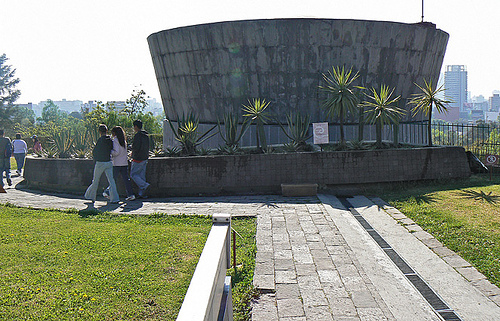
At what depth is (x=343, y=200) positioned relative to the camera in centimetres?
1061

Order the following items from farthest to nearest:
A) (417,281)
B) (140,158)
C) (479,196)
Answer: (140,158) → (479,196) → (417,281)

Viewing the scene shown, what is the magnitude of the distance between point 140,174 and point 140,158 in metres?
0.40

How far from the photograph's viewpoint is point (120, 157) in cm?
1044

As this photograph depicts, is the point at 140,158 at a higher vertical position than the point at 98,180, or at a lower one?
higher

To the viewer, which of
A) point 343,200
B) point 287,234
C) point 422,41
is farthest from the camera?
point 422,41

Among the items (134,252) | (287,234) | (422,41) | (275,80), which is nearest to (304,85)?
(275,80)

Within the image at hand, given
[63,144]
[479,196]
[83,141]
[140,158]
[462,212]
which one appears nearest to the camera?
[462,212]

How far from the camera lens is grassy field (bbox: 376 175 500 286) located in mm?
6324

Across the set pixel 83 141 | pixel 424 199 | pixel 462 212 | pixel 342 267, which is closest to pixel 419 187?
pixel 424 199

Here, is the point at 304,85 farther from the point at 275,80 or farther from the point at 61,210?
the point at 61,210

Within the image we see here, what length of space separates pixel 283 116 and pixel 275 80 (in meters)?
1.18

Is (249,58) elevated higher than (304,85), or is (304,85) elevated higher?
(249,58)

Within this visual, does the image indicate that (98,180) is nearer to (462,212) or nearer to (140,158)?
(140,158)

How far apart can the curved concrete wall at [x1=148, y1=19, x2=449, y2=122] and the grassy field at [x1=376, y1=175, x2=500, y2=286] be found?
4.83m
